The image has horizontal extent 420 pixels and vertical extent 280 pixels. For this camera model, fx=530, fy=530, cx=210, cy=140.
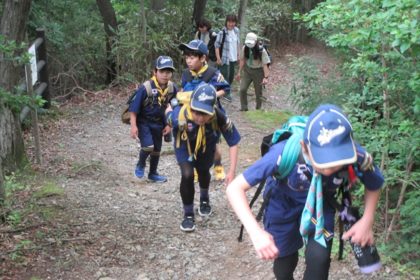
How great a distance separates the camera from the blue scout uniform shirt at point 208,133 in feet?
15.2

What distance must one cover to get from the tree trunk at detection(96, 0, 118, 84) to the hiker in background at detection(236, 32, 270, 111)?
3.51 m

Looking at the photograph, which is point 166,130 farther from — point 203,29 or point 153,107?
point 203,29

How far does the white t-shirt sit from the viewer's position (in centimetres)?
1183

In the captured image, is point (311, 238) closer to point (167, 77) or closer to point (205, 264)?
point (205, 264)

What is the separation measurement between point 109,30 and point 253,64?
4184mm

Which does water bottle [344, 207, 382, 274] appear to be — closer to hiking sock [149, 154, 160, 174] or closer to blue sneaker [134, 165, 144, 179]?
hiking sock [149, 154, 160, 174]

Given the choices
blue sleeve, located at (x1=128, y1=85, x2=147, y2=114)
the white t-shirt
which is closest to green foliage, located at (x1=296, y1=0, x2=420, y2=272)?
blue sleeve, located at (x1=128, y1=85, x2=147, y2=114)

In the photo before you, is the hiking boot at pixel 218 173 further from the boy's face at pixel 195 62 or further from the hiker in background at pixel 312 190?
the hiker in background at pixel 312 190

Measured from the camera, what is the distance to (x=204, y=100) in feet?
14.3

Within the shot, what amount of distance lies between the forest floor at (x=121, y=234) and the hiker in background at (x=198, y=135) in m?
0.41

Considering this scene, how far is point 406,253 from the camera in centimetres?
425

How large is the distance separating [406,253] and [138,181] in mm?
3577

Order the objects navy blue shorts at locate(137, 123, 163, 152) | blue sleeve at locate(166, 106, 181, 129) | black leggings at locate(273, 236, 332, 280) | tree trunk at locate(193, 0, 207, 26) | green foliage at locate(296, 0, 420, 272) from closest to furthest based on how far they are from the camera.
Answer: black leggings at locate(273, 236, 332, 280) < green foliage at locate(296, 0, 420, 272) < blue sleeve at locate(166, 106, 181, 129) < navy blue shorts at locate(137, 123, 163, 152) < tree trunk at locate(193, 0, 207, 26)

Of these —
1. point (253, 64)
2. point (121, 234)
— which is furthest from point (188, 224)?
point (253, 64)
